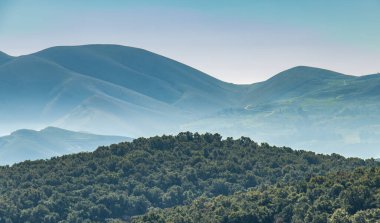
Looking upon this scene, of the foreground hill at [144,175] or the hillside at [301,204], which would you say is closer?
the hillside at [301,204]

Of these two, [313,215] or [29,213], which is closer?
[313,215]

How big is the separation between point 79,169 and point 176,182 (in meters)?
10.3

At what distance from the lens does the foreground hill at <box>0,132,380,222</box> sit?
102438mm

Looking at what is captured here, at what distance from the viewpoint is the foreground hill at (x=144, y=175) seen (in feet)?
336

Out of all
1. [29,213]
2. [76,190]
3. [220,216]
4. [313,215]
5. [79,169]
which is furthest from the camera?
[79,169]

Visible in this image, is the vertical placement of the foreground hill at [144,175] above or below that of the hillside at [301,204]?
above

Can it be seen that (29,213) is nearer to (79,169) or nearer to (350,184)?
(79,169)

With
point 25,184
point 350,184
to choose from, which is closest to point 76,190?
point 25,184

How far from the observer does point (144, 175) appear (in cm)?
11650

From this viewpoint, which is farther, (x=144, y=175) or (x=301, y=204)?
(x=144, y=175)

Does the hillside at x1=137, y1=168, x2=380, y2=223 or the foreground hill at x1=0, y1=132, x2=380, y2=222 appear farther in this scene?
the foreground hill at x1=0, y1=132, x2=380, y2=222

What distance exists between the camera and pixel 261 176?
116938mm

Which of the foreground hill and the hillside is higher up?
the foreground hill

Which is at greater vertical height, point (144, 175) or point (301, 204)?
point (144, 175)
